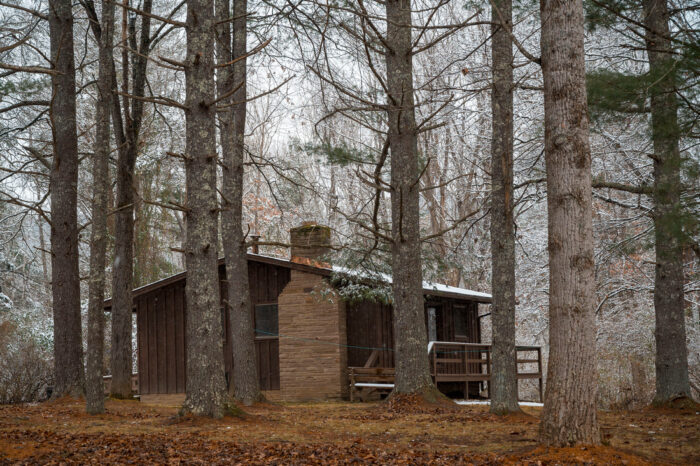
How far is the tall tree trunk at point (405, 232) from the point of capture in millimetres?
11812

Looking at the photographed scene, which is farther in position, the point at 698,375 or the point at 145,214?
the point at 145,214

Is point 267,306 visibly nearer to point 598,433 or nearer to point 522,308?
point 522,308

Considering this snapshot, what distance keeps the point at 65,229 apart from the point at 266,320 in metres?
6.74

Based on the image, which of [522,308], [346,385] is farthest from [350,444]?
[522,308]

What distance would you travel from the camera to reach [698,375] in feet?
54.9

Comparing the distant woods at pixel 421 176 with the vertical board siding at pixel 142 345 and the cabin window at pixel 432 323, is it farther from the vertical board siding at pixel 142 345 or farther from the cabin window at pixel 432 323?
the vertical board siding at pixel 142 345

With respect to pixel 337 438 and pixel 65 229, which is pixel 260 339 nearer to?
pixel 65 229

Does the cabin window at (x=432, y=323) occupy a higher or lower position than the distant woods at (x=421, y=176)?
lower

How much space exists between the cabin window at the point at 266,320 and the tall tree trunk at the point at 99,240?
817 centimetres

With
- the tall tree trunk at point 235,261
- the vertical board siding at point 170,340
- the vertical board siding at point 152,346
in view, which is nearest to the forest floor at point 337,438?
the tall tree trunk at point 235,261

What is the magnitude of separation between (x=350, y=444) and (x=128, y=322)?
8.52 metres

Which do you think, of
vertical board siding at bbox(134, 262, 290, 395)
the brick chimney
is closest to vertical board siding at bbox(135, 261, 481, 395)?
vertical board siding at bbox(134, 262, 290, 395)

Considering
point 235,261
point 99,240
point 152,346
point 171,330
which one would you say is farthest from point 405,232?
point 152,346

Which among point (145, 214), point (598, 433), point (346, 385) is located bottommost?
point (346, 385)
